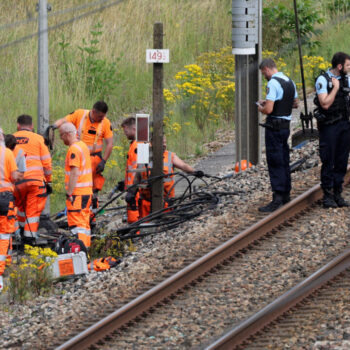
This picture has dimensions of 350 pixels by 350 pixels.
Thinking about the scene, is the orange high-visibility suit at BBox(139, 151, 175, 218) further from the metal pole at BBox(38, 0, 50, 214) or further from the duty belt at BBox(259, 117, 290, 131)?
the duty belt at BBox(259, 117, 290, 131)

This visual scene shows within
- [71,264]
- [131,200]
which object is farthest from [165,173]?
[71,264]

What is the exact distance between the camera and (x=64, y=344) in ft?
26.3

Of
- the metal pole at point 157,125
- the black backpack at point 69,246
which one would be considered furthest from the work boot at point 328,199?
the black backpack at point 69,246

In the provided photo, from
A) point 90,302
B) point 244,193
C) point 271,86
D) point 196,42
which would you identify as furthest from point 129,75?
point 90,302

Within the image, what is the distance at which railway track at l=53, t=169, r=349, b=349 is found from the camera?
828 cm

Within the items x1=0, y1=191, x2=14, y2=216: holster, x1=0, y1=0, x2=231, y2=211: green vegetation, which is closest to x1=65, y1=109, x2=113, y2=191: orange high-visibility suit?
x1=0, y1=191, x2=14, y2=216: holster

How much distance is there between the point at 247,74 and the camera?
554 inches

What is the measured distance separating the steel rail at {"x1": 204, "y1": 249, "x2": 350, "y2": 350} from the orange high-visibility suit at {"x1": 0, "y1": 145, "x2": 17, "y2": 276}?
3.38m

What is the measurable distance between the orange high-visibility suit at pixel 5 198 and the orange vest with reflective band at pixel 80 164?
0.69 meters

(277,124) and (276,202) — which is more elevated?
(277,124)

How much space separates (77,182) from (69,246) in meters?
0.79

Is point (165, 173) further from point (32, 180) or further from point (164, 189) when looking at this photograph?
point (32, 180)

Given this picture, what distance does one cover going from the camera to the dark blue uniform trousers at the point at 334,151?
10925 mm

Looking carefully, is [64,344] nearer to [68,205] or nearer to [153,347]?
[153,347]
